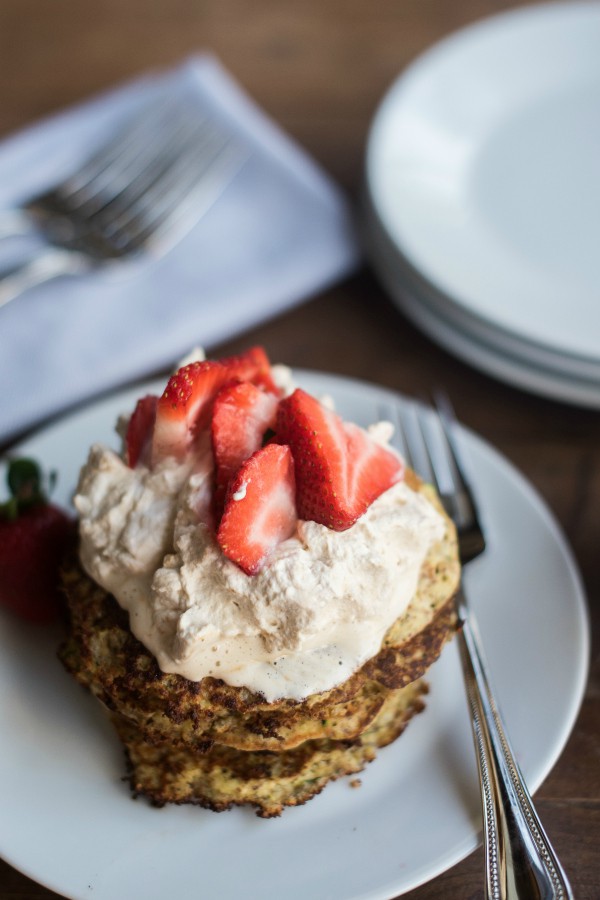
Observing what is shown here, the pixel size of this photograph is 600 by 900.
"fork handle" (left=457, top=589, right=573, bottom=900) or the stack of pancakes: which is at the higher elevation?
the stack of pancakes

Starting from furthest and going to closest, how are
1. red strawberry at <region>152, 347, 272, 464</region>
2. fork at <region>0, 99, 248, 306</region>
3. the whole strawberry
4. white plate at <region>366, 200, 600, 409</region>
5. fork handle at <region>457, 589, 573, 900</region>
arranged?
1. fork at <region>0, 99, 248, 306</region>
2. white plate at <region>366, 200, 600, 409</region>
3. the whole strawberry
4. red strawberry at <region>152, 347, 272, 464</region>
5. fork handle at <region>457, 589, 573, 900</region>

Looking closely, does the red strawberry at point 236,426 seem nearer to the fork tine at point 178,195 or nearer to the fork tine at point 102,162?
the fork tine at point 178,195

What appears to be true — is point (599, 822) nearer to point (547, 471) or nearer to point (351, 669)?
point (351, 669)

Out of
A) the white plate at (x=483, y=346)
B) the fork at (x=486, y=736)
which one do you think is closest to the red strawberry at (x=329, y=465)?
the fork at (x=486, y=736)

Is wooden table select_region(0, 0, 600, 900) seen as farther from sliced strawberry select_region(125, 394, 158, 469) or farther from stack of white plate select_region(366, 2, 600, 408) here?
sliced strawberry select_region(125, 394, 158, 469)

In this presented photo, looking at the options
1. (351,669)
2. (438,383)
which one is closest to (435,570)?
(351,669)

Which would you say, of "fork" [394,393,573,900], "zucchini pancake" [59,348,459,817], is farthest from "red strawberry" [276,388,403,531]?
"fork" [394,393,573,900]
